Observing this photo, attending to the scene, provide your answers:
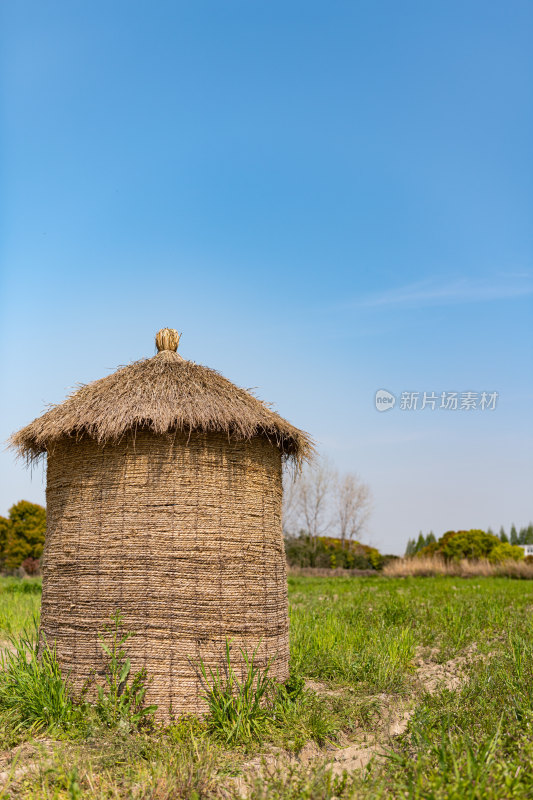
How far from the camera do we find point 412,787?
3.56m

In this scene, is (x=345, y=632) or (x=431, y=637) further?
(x=431, y=637)

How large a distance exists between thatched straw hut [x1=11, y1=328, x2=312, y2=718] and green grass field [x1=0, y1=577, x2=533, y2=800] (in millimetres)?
462

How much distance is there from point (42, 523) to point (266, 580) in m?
27.6

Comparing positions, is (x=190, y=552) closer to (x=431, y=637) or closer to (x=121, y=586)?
(x=121, y=586)

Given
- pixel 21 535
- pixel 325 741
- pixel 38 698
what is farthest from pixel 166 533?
pixel 21 535

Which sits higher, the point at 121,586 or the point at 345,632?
the point at 121,586

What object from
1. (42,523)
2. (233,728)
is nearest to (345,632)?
(233,728)

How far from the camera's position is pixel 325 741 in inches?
203

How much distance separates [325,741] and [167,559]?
6.19 ft

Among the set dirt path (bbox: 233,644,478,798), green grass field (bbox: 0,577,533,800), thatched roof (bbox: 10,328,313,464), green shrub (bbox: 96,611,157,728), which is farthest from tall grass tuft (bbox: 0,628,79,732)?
thatched roof (bbox: 10,328,313,464)

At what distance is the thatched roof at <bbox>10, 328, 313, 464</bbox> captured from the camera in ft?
18.4

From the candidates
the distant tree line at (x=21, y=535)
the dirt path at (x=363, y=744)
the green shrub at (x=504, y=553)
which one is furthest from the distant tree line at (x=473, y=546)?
the dirt path at (x=363, y=744)

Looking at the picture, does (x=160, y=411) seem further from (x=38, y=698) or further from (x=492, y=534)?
(x=492, y=534)

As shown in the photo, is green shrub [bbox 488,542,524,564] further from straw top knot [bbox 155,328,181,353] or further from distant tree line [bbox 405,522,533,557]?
straw top knot [bbox 155,328,181,353]
